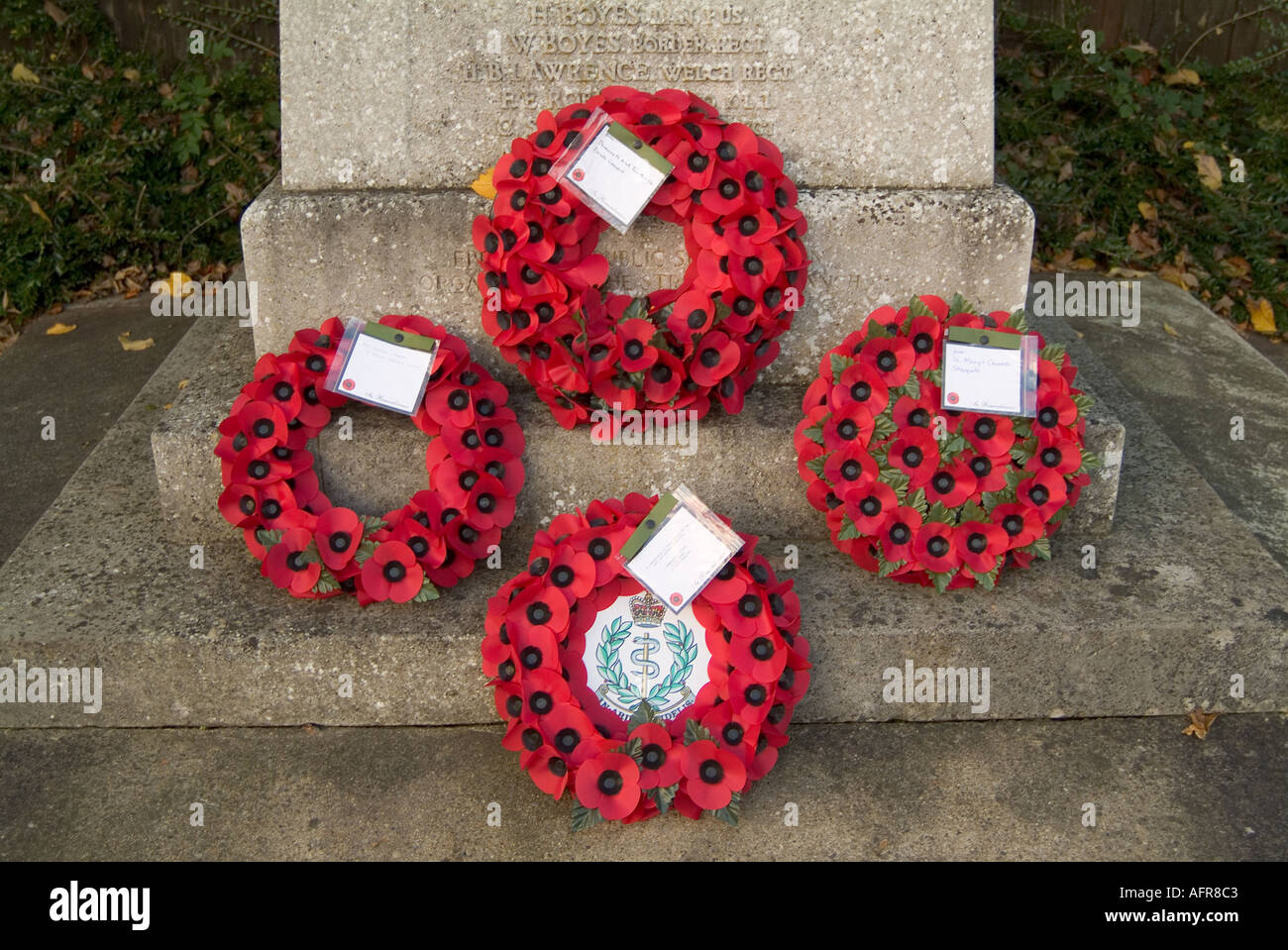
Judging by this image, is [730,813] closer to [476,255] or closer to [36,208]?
[476,255]

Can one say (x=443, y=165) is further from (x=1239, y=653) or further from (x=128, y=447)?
(x=1239, y=653)

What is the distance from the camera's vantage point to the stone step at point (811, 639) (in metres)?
2.84

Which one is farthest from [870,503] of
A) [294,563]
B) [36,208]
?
[36,208]

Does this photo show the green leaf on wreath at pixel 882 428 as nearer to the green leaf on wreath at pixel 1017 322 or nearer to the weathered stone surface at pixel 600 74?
the green leaf on wreath at pixel 1017 322

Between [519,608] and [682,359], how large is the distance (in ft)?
2.50

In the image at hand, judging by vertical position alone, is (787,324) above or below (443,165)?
below

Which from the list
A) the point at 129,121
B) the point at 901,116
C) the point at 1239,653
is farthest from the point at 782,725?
the point at 129,121

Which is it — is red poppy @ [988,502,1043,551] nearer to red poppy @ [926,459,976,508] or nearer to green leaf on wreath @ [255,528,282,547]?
red poppy @ [926,459,976,508]

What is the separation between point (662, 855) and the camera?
2.55 metres

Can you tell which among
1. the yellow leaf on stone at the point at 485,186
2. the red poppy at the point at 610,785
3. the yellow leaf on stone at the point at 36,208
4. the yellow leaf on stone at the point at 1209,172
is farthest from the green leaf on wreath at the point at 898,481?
the yellow leaf on stone at the point at 36,208

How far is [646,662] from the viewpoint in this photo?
8.98 feet

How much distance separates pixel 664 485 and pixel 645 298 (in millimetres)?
492

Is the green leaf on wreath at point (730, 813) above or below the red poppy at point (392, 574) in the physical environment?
below

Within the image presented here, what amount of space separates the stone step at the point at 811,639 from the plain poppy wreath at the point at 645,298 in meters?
0.59
